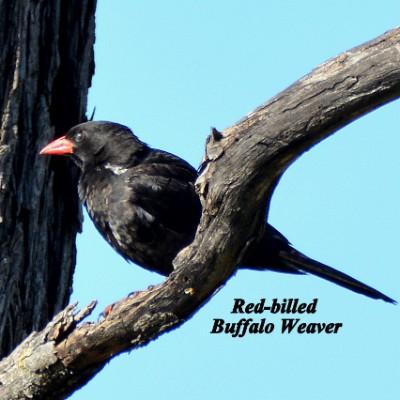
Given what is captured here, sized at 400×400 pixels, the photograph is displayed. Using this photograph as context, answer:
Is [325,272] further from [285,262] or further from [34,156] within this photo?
[34,156]

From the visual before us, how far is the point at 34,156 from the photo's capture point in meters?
5.27

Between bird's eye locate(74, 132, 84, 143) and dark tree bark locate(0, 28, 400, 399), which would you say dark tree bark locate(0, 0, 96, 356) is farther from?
dark tree bark locate(0, 28, 400, 399)

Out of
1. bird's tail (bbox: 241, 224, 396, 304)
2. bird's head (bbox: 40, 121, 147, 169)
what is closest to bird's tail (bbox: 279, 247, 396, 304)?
bird's tail (bbox: 241, 224, 396, 304)

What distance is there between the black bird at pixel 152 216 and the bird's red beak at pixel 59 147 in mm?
23

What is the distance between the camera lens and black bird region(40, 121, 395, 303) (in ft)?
19.5

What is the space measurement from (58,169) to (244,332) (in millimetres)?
1294

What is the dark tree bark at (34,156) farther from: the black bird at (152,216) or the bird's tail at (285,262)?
the bird's tail at (285,262)

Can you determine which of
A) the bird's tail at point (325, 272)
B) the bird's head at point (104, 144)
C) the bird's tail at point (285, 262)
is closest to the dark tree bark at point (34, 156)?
the bird's head at point (104, 144)

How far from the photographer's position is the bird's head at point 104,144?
20.4 ft

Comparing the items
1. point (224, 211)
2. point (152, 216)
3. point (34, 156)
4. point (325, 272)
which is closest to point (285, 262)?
point (325, 272)

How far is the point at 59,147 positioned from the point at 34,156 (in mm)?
299

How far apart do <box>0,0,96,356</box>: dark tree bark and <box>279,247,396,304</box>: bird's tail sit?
1182 mm

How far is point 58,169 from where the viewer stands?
18.8 feet

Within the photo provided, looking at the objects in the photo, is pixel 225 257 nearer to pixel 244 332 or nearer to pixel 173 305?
pixel 173 305
